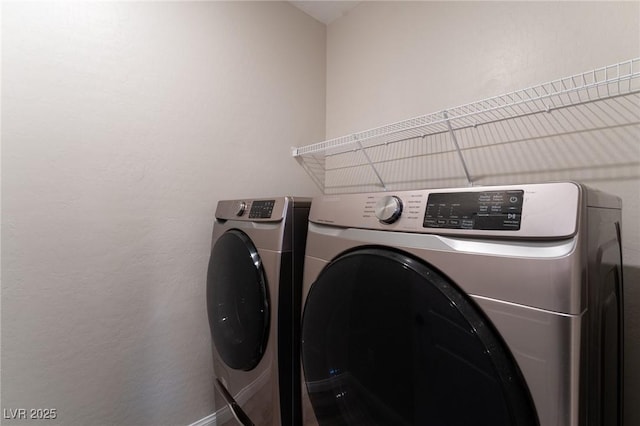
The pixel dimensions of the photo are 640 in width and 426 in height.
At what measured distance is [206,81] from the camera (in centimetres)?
141

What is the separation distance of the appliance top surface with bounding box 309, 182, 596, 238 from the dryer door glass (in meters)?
0.44

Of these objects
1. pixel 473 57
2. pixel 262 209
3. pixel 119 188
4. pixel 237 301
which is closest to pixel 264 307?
pixel 237 301

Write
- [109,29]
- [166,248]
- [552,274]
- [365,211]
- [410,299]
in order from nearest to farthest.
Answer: [552,274] → [410,299] → [365,211] → [109,29] → [166,248]

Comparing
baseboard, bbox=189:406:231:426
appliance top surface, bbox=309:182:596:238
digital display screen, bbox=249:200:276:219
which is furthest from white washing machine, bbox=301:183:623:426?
baseboard, bbox=189:406:231:426

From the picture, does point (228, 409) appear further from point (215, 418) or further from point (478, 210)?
point (478, 210)

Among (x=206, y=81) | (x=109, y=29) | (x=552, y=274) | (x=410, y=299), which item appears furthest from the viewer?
(x=206, y=81)

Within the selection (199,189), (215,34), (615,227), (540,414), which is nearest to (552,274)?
(540,414)

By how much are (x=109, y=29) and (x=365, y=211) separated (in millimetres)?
1320

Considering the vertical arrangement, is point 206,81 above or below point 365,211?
above

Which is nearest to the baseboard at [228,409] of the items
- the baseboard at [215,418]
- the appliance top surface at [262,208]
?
the baseboard at [215,418]

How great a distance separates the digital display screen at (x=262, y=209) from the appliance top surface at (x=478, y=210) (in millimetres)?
337

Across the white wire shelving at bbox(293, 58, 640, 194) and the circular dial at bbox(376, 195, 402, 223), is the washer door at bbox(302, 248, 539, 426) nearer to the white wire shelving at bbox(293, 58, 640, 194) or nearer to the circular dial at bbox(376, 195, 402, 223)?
the circular dial at bbox(376, 195, 402, 223)

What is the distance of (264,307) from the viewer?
93 cm

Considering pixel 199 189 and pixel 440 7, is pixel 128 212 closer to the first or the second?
pixel 199 189
